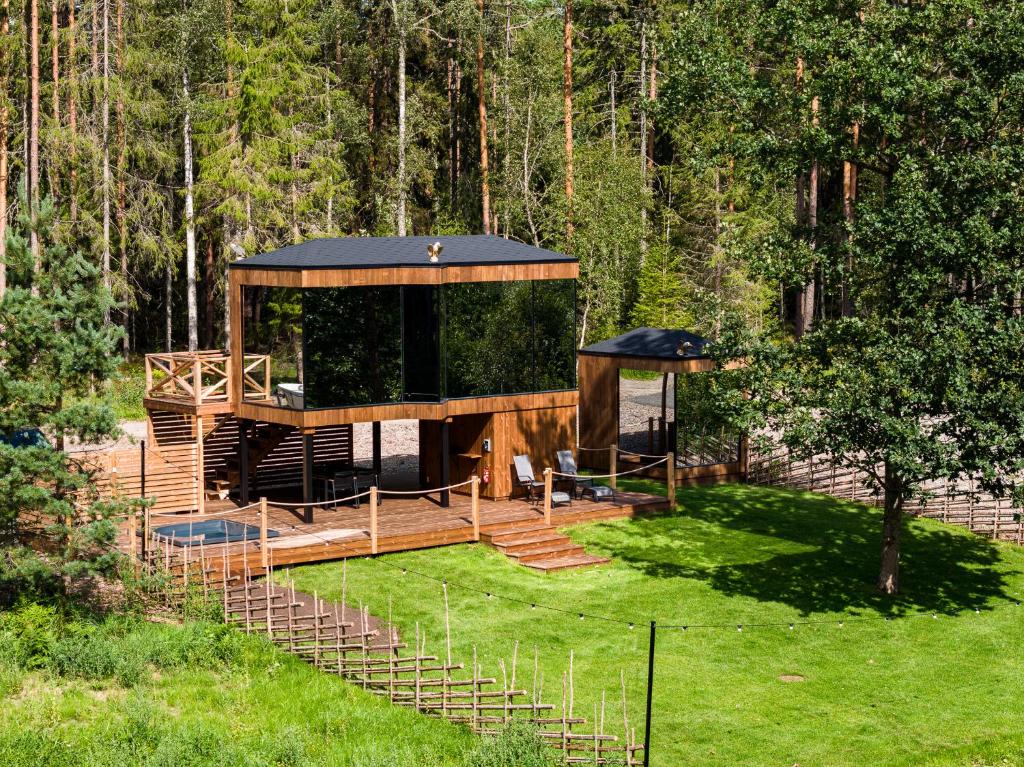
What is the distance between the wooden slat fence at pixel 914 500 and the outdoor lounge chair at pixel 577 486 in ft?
9.95

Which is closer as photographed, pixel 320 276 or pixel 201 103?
pixel 320 276

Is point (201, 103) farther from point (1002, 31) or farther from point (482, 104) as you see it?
point (1002, 31)

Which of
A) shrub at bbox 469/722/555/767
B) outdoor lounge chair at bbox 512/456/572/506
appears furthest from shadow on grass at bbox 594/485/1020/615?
shrub at bbox 469/722/555/767

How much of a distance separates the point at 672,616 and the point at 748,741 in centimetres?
423

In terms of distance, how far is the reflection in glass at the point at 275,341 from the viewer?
24.0m

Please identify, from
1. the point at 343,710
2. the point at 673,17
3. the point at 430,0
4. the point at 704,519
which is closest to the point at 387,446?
the point at 704,519

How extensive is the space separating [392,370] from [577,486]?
15.1 feet

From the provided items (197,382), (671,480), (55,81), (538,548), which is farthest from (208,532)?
(55,81)

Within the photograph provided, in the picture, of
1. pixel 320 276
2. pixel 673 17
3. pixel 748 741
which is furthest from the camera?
pixel 673 17

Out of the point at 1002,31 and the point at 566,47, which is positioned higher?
the point at 566,47

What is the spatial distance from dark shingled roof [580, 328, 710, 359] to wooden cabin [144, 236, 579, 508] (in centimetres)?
247

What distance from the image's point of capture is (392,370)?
23547mm

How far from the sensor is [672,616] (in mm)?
19328

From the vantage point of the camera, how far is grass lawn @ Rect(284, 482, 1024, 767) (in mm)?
15461
